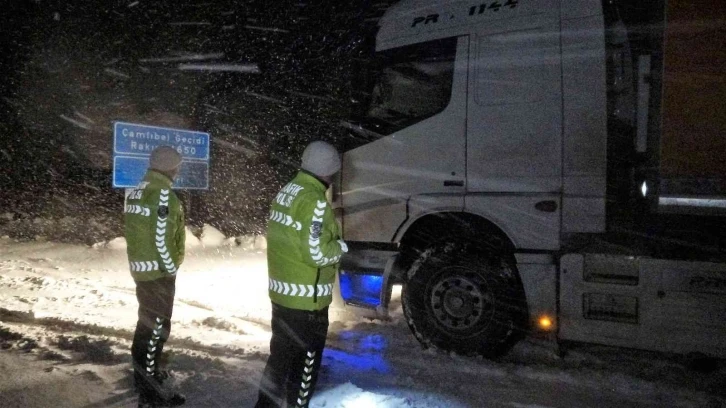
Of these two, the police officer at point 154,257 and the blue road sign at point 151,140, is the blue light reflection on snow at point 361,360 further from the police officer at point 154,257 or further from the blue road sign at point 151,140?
the blue road sign at point 151,140

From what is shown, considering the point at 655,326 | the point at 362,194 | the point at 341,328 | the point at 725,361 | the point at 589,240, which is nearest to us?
the point at 655,326

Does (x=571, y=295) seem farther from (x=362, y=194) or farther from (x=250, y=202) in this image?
(x=250, y=202)

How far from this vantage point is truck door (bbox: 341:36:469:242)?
5.62 metres

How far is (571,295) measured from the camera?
5.11 metres

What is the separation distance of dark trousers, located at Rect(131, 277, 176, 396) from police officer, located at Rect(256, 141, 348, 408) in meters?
1.03

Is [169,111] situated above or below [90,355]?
above

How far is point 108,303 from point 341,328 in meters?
3.14

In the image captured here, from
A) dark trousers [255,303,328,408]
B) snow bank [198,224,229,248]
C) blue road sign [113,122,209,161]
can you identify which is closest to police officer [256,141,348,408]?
dark trousers [255,303,328,408]

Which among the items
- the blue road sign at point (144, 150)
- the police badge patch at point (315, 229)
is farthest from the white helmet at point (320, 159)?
the blue road sign at point (144, 150)

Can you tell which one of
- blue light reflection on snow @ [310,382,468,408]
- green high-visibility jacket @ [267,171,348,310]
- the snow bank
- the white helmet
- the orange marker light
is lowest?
blue light reflection on snow @ [310,382,468,408]

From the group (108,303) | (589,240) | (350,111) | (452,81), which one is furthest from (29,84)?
(589,240)

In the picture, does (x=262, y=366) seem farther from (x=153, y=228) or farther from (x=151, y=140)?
(x=151, y=140)

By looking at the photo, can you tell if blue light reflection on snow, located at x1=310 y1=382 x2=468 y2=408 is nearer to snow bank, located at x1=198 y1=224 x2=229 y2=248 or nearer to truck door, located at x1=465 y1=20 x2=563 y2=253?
truck door, located at x1=465 y1=20 x2=563 y2=253

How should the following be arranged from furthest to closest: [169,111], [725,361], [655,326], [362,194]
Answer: [169,111]
[362,194]
[725,361]
[655,326]
